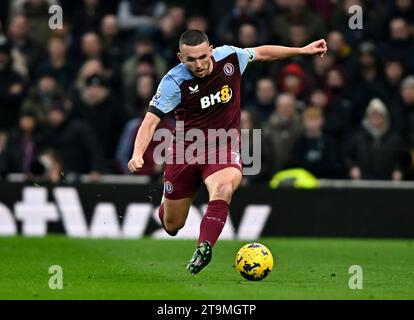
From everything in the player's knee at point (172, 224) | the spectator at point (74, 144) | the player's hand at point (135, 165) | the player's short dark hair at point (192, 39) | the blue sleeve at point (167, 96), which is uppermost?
the spectator at point (74, 144)

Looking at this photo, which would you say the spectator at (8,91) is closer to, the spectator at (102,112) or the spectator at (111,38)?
the spectator at (102,112)

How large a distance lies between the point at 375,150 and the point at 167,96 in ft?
23.0

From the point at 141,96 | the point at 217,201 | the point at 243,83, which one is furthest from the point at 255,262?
the point at 243,83

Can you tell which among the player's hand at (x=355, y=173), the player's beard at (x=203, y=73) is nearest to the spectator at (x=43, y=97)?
the player's hand at (x=355, y=173)

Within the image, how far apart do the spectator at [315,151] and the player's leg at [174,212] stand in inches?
221

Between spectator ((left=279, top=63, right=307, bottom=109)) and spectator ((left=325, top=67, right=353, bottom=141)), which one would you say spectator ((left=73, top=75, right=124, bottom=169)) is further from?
spectator ((left=325, top=67, right=353, bottom=141))

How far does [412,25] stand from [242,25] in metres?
2.92

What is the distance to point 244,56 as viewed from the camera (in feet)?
41.3

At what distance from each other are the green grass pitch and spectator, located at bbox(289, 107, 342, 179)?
1.23 m

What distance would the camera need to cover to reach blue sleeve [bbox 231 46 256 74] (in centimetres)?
1255

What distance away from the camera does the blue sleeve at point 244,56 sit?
1255cm

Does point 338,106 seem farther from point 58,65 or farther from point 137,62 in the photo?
point 58,65

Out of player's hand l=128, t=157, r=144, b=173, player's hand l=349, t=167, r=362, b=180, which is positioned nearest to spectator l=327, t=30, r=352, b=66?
Result: player's hand l=349, t=167, r=362, b=180
